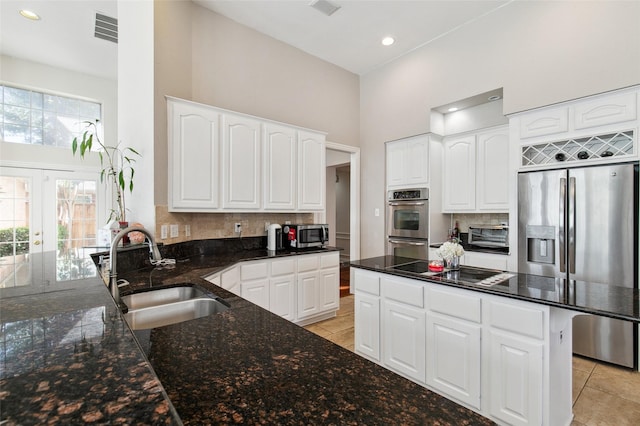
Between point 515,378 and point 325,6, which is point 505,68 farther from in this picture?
point 515,378

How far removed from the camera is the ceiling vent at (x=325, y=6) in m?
3.42

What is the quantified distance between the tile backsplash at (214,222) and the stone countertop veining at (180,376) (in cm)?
182

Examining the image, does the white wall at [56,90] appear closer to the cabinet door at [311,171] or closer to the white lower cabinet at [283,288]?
the cabinet door at [311,171]

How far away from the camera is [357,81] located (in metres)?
5.25

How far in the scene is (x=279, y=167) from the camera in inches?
145

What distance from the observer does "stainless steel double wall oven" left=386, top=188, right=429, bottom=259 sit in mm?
4238

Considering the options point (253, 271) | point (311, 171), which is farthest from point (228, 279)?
point (311, 171)

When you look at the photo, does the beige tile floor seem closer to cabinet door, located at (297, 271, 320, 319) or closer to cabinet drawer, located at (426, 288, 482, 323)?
cabinet door, located at (297, 271, 320, 319)

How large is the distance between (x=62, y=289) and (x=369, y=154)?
449cm

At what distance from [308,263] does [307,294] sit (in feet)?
1.22

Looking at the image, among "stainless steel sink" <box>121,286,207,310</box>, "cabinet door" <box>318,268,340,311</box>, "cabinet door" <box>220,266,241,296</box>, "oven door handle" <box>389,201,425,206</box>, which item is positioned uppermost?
"oven door handle" <box>389,201,425,206</box>

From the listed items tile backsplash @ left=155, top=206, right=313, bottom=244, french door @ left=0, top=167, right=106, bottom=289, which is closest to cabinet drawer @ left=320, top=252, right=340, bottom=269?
tile backsplash @ left=155, top=206, right=313, bottom=244

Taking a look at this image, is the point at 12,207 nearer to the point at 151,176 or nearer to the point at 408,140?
the point at 151,176

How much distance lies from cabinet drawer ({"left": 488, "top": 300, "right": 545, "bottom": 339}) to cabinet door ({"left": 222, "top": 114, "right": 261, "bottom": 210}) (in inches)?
100
